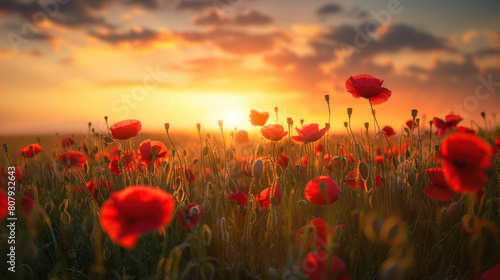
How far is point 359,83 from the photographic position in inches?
95.8

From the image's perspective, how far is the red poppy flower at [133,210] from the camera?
1.22m

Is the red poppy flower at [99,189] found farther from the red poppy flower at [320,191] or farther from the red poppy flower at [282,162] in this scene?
the red poppy flower at [320,191]

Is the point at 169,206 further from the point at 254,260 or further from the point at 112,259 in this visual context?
the point at 112,259

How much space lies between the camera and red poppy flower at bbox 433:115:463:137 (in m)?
3.40

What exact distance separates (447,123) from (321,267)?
2.64m

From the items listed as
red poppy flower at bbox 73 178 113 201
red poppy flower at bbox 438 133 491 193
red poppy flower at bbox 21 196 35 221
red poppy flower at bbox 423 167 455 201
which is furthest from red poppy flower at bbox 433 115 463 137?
red poppy flower at bbox 21 196 35 221

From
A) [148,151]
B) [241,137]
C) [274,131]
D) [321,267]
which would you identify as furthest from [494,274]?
[241,137]

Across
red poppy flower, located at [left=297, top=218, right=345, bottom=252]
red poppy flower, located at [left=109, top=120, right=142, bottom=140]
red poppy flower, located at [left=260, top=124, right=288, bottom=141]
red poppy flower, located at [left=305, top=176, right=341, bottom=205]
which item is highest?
red poppy flower, located at [left=109, top=120, right=142, bottom=140]

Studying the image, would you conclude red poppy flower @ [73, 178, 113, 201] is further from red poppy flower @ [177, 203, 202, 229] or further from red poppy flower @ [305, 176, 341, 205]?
red poppy flower @ [305, 176, 341, 205]

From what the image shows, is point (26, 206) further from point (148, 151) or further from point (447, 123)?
point (447, 123)

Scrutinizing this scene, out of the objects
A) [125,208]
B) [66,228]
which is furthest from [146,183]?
[125,208]

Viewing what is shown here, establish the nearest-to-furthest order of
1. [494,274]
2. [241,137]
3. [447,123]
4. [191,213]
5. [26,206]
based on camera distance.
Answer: [494,274]
[191,213]
[26,206]
[447,123]
[241,137]

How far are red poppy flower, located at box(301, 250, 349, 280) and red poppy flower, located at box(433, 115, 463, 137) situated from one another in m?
2.54

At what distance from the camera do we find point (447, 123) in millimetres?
3426
